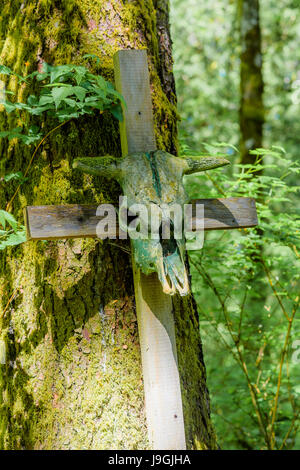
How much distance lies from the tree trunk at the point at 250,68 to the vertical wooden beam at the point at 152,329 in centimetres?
459

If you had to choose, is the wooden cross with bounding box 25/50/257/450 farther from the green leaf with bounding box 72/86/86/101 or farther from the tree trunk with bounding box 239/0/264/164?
the tree trunk with bounding box 239/0/264/164

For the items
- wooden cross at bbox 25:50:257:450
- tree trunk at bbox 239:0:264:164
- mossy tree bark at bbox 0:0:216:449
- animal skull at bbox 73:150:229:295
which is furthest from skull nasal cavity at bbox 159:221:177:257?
tree trunk at bbox 239:0:264:164

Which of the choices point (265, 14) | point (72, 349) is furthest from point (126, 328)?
point (265, 14)

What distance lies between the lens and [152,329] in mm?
1846

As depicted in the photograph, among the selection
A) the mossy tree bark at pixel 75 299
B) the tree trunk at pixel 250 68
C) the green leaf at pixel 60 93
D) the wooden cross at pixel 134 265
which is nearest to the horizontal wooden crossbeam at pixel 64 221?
the wooden cross at pixel 134 265

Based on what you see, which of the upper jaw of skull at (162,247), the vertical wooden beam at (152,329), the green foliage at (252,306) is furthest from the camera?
the green foliage at (252,306)

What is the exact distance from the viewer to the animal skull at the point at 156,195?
171 cm

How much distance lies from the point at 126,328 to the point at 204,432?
0.56 meters

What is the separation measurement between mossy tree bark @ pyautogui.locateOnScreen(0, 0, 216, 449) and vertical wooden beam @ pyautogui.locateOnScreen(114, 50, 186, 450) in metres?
0.08

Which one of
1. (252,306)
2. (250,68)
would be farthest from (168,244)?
(250,68)

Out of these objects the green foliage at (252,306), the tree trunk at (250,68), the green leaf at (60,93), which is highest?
the tree trunk at (250,68)

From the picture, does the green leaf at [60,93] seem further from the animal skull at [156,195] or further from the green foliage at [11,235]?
the green foliage at [11,235]

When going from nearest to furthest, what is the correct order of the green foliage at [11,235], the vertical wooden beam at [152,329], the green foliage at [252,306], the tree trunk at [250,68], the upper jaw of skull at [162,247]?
the upper jaw of skull at [162,247]
the vertical wooden beam at [152,329]
the green foliage at [11,235]
the green foliage at [252,306]
the tree trunk at [250,68]

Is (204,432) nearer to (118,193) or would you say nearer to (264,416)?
(118,193)
